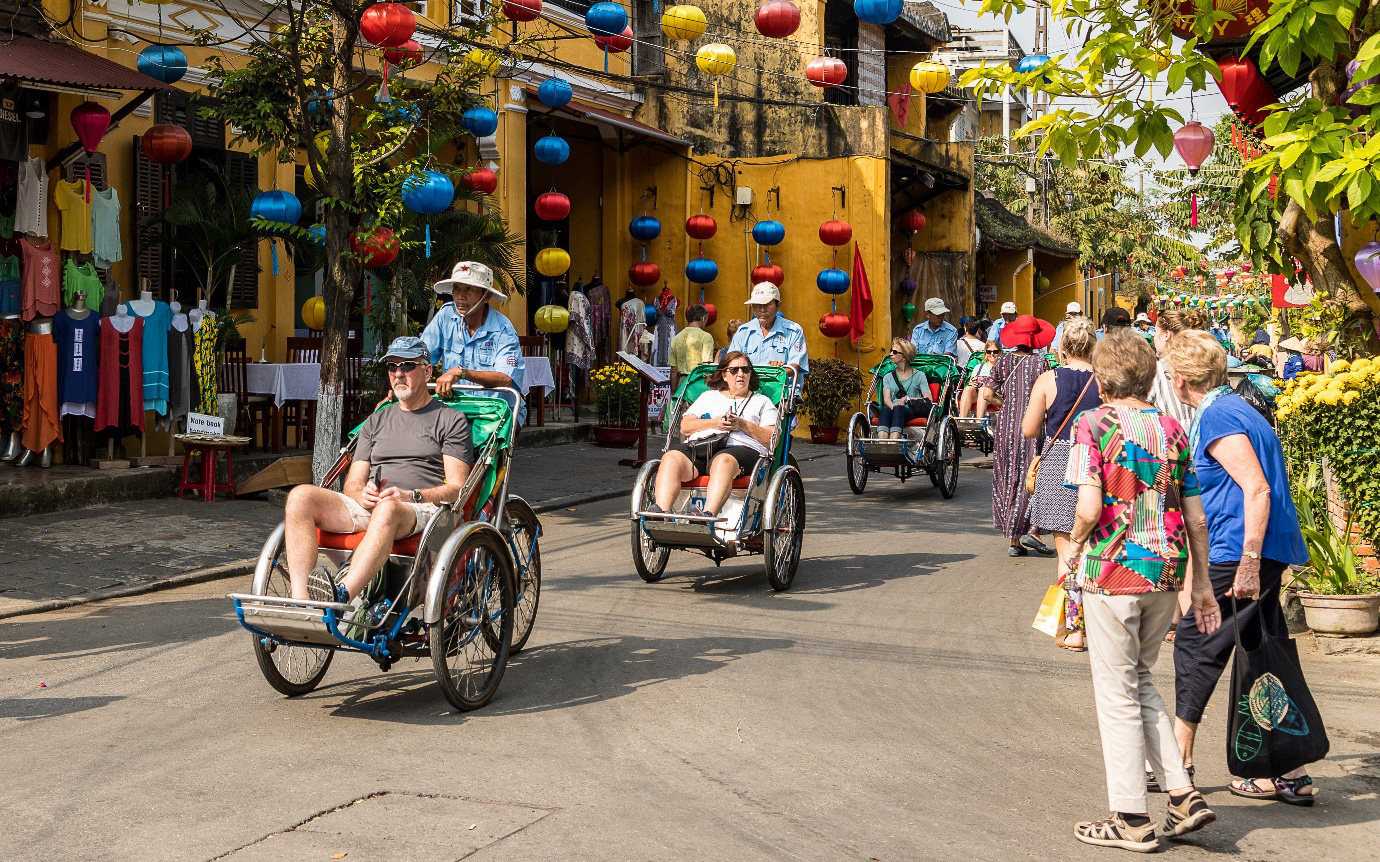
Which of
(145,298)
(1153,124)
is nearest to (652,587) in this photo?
(1153,124)

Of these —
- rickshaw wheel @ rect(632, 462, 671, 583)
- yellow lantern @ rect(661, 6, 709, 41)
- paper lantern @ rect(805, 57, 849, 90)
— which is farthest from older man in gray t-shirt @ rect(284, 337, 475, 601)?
paper lantern @ rect(805, 57, 849, 90)

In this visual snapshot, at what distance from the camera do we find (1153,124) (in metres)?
7.42

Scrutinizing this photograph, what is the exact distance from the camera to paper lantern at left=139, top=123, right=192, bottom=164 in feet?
44.7

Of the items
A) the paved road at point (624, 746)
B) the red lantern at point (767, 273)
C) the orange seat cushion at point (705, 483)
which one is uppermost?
the red lantern at point (767, 273)

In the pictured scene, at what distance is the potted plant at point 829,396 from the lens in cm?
2200

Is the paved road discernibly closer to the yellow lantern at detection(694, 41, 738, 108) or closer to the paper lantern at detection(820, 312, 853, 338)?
the yellow lantern at detection(694, 41, 738, 108)

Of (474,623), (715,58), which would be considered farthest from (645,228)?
(474,623)

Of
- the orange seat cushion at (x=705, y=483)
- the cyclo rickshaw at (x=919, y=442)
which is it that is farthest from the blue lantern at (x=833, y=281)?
the orange seat cushion at (x=705, y=483)

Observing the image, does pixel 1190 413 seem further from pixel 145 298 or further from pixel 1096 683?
pixel 145 298

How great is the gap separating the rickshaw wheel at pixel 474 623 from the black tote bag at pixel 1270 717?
3226mm

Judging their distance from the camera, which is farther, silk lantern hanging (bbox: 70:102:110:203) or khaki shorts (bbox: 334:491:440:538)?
silk lantern hanging (bbox: 70:102:110:203)

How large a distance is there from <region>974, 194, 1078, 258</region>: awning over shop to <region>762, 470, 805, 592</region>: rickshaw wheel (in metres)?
23.0

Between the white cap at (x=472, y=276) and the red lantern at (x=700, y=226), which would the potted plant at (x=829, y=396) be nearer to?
the red lantern at (x=700, y=226)

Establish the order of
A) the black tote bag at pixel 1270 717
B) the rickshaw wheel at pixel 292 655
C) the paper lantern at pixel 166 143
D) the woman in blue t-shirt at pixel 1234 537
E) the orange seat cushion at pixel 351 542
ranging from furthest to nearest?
the paper lantern at pixel 166 143
the orange seat cushion at pixel 351 542
the rickshaw wheel at pixel 292 655
the woman in blue t-shirt at pixel 1234 537
the black tote bag at pixel 1270 717
